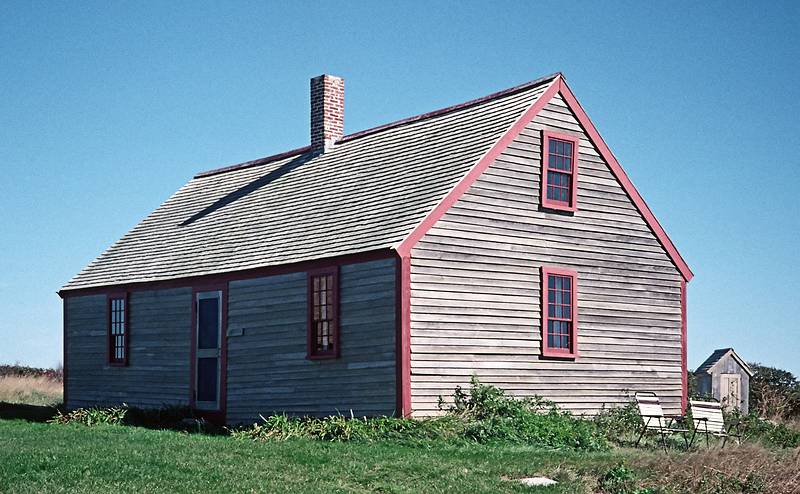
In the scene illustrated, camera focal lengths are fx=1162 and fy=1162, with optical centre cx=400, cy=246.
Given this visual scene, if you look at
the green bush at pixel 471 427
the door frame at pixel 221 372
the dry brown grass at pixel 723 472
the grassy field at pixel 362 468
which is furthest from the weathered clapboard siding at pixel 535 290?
the door frame at pixel 221 372

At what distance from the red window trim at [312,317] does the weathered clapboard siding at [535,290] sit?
79.6 inches

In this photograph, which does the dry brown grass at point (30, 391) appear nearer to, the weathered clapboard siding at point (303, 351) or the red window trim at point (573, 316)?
the weathered clapboard siding at point (303, 351)

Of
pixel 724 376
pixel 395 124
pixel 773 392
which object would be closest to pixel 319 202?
pixel 395 124

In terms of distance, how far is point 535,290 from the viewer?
23.3 metres

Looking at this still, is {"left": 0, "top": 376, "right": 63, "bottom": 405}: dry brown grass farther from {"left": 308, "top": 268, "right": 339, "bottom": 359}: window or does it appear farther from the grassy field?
the grassy field

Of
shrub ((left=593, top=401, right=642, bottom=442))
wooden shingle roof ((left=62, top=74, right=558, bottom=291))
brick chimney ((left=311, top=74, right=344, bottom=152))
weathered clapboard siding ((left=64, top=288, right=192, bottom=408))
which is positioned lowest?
shrub ((left=593, top=401, right=642, bottom=442))

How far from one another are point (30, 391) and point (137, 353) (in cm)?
1191

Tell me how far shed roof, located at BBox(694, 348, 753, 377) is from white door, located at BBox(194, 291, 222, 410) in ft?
69.2

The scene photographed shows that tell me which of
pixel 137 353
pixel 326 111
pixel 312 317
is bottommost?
pixel 137 353

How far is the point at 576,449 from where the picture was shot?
19.4m

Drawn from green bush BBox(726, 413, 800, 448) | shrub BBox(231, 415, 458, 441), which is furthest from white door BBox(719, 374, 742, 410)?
shrub BBox(231, 415, 458, 441)

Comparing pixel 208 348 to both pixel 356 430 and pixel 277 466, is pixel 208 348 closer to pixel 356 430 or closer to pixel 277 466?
pixel 356 430

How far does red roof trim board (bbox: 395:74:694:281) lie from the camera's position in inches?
848

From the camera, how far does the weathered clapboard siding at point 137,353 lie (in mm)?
27062
